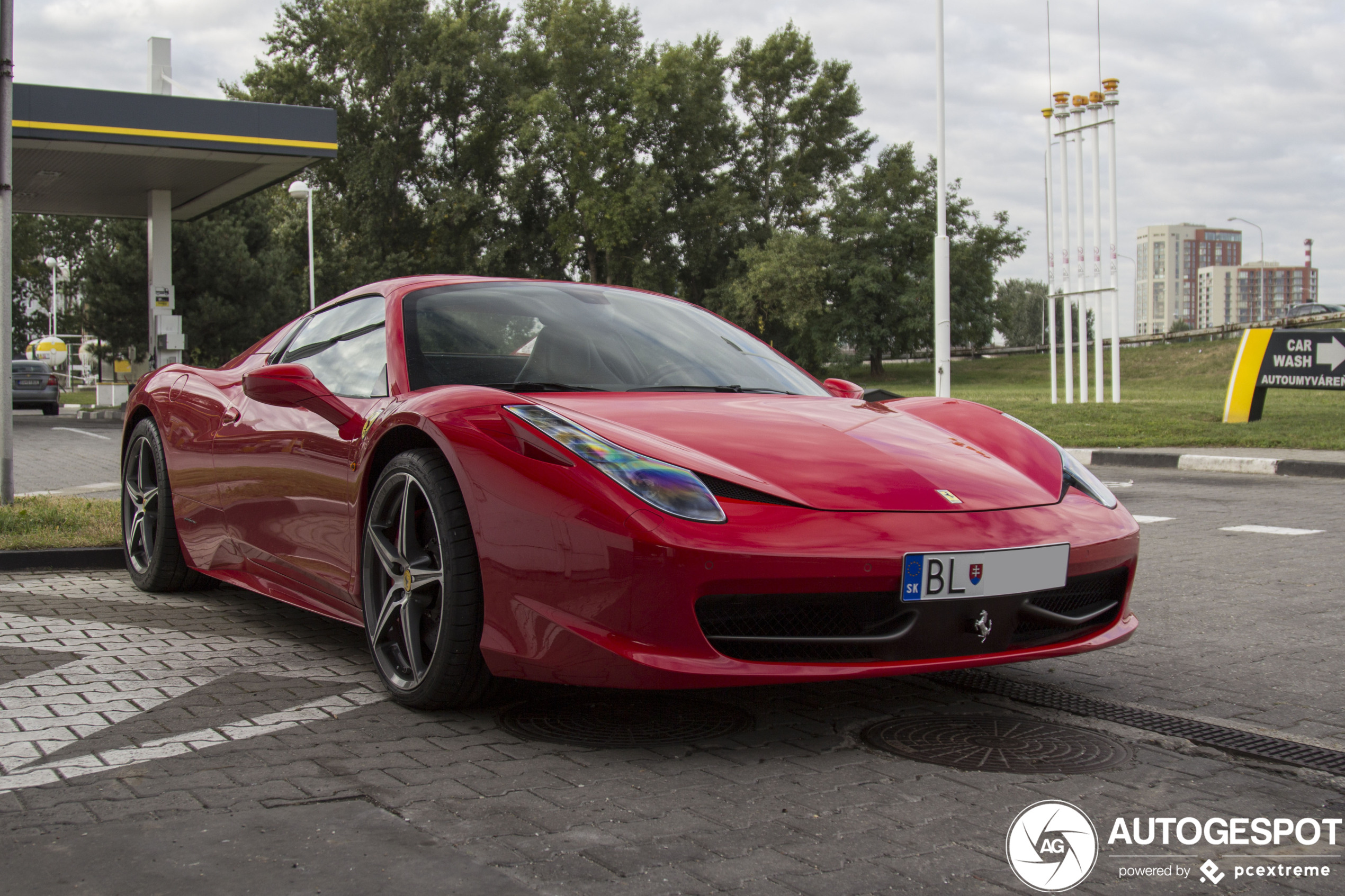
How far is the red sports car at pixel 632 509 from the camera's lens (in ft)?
9.23

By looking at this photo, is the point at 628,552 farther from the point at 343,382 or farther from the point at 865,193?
the point at 865,193

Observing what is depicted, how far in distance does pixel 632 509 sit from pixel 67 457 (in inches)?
495

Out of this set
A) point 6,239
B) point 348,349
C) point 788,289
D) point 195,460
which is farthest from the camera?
point 788,289

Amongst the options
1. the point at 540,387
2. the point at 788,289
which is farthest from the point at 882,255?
the point at 540,387

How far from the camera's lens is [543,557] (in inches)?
115

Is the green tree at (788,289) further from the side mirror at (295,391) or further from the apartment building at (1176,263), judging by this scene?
the apartment building at (1176,263)

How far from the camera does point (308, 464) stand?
3.90 m

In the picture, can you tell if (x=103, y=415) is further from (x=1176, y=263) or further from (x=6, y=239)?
(x=1176, y=263)

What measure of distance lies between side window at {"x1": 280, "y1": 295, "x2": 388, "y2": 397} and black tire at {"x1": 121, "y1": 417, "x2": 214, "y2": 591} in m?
1.00

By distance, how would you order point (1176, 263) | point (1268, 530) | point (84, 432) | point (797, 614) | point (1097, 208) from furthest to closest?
point (1176, 263) < point (1097, 208) < point (84, 432) < point (1268, 530) < point (797, 614)

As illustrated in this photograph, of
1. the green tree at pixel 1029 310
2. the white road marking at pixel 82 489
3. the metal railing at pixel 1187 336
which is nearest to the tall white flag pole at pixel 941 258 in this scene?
the white road marking at pixel 82 489

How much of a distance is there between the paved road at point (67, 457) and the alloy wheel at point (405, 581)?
5.67 metres

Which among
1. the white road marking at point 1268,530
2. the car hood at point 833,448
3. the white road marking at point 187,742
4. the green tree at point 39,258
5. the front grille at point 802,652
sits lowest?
the white road marking at point 187,742

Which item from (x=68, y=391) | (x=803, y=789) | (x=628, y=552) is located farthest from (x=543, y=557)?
(x=68, y=391)
